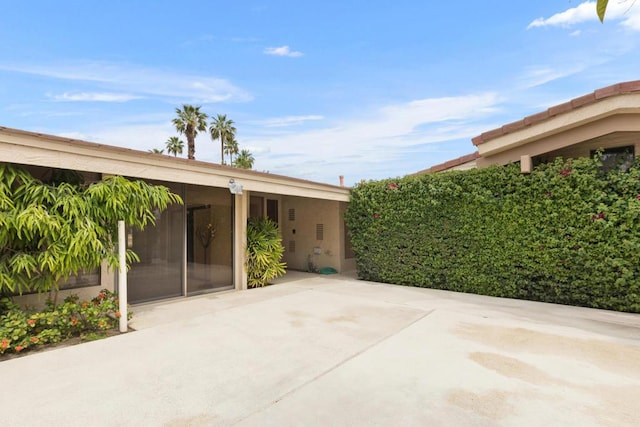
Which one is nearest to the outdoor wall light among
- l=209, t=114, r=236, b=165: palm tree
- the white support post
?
the white support post

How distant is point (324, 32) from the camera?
10766 millimetres

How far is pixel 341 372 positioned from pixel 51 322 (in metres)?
4.40

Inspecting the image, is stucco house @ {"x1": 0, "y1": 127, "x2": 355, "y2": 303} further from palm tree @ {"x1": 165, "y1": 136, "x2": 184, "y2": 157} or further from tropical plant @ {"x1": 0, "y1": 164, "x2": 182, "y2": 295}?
palm tree @ {"x1": 165, "y1": 136, "x2": 184, "y2": 157}

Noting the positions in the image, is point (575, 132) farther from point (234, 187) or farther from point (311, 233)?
point (311, 233)

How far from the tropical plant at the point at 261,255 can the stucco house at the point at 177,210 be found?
1.00 ft

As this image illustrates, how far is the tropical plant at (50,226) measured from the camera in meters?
4.60

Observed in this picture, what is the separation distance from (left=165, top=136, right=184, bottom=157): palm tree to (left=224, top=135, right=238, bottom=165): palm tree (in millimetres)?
4678

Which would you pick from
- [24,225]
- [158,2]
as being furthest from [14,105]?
[24,225]

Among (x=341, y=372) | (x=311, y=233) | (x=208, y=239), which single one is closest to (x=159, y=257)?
(x=208, y=239)

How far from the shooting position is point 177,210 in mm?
7785

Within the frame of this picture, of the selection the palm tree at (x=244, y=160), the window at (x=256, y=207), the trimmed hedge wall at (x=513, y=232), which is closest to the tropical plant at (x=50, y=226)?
the window at (x=256, y=207)

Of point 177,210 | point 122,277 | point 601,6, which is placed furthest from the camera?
point 177,210

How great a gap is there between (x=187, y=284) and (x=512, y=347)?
6872mm

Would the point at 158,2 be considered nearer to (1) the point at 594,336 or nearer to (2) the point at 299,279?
(2) the point at 299,279
